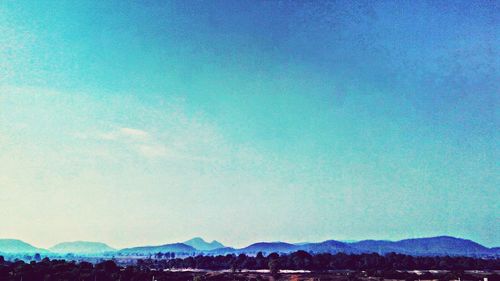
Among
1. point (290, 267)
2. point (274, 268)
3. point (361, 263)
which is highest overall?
point (361, 263)

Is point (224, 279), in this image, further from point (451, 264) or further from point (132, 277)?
point (451, 264)

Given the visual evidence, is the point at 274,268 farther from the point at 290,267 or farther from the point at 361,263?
the point at 361,263

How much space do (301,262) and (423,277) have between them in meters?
39.6

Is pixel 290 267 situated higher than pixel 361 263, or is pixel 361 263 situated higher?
pixel 361 263

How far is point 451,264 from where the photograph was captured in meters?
117

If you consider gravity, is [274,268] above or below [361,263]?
below

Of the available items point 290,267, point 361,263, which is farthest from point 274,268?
point 361,263

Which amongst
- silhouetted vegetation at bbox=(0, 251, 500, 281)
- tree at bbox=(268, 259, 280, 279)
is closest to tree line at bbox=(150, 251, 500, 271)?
silhouetted vegetation at bbox=(0, 251, 500, 281)

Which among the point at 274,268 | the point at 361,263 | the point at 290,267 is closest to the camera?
the point at 274,268

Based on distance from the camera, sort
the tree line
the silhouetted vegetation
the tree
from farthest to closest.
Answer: the tree line → the tree → the silhouetted vegetation

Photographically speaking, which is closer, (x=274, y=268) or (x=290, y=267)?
(x=274, y=268)

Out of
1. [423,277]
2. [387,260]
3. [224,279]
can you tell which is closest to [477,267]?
[387,260]

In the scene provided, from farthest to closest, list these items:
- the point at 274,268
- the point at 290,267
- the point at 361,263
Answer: the point at 290,267 < the point at 361,263 < the point at 274,268

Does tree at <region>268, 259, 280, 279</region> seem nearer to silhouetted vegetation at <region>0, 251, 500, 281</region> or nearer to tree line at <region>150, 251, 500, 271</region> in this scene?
silhouetted vegetation at <region>0, 251, 500, 281</region>
